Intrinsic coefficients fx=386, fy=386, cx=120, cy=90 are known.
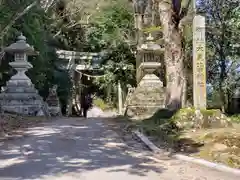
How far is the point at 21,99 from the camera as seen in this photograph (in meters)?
15.4

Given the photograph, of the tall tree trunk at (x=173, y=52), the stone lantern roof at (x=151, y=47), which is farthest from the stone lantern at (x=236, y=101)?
the tall tree trunk at (x=173, y=52)

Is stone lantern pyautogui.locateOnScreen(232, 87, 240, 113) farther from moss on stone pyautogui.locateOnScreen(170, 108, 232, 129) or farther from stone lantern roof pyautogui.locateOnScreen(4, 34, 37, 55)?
stone lantern roof pyautogui.locateOnScreen(4, 34, 37, 55)

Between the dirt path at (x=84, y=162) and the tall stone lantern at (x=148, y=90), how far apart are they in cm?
539

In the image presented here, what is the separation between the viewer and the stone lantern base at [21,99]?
15.2 metres

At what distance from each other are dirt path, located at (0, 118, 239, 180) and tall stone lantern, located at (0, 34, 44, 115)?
6.23 m

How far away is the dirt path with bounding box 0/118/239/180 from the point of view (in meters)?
5.82

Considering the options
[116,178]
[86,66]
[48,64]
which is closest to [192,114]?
[116,178]

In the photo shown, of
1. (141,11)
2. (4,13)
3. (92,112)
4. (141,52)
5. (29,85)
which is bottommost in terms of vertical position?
(92,112)

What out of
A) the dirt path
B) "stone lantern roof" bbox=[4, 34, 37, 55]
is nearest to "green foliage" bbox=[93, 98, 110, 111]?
"stone lantern roof" bbox=[4, 34, 37, 55]

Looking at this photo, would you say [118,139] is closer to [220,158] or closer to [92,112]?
[220,158]

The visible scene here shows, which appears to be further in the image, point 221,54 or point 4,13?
point 221,54

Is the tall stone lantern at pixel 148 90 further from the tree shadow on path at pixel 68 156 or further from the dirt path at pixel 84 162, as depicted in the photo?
the dirt path at pixel 84 162

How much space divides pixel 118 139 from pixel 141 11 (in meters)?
12.4

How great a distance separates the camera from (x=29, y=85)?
1584 cm
